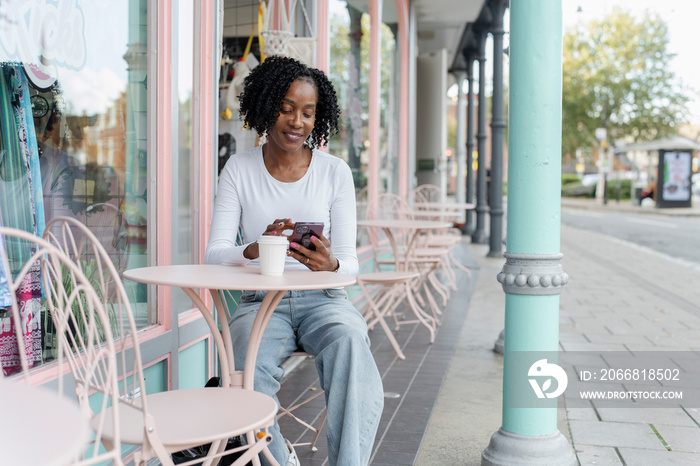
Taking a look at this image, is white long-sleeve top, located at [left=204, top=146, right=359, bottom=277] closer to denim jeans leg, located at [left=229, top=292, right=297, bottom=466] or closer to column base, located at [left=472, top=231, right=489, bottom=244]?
denim jeans leg, located at [left=229, top=292, right=297, bottom=466]

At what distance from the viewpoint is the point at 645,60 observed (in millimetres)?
32125

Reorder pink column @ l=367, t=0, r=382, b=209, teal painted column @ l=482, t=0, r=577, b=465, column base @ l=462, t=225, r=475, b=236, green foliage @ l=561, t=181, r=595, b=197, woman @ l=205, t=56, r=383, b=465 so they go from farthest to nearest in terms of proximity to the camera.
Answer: green foliage @ l=561, t=181, r=595, b=197
column base @ l=462, t=225, r=475, b=236
pink column @ l=367, t=0, r=382, b=209
teal painted column @ l=482, t=0, r=577, b=465
woman @ l=205, t=56, r=383, b=465

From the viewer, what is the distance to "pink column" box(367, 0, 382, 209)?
24.5 ft

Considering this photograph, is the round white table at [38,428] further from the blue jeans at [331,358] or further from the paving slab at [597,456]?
the paving slab at [597,456]

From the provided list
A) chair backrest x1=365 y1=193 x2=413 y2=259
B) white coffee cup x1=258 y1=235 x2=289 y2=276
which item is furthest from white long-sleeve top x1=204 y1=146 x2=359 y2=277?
chair backrest x1=365 y1=193 x2=413 y2=259

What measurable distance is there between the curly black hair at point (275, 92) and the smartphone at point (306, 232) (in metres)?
0.55

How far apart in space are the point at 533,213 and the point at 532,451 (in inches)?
33.1

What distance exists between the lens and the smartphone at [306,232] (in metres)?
2.23

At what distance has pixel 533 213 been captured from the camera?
2584mm

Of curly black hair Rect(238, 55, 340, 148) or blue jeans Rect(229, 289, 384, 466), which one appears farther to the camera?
curly black hair Rect(238, 55, 340, 148)

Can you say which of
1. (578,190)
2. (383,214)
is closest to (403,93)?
(383,214)

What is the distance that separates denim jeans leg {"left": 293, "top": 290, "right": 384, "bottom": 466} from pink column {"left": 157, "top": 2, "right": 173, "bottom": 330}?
84cm

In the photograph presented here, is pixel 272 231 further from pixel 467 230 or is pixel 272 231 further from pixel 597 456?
pixel 467 230

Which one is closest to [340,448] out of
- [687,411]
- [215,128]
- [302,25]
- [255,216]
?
[255,216]
